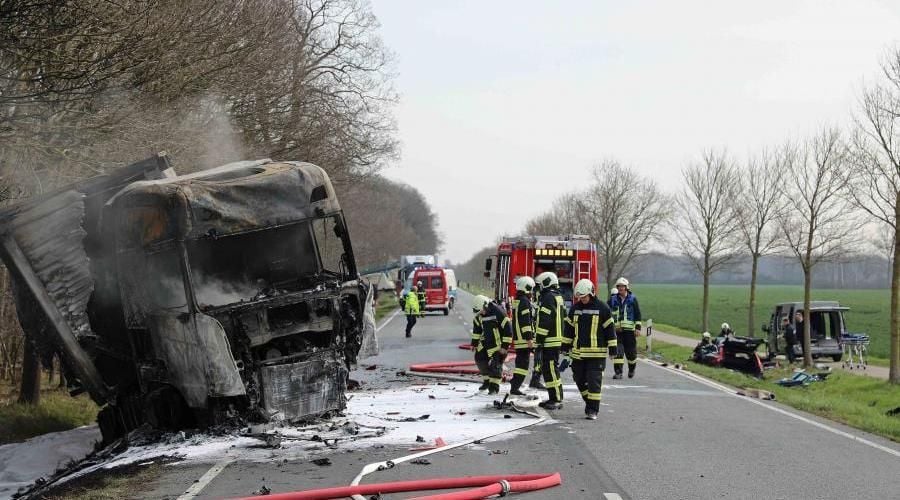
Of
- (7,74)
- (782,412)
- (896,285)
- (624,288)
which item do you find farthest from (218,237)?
(896,285)

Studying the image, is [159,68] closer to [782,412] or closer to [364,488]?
[364,488]

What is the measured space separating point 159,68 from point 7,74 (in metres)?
2.13

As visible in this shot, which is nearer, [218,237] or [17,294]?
[218,237]

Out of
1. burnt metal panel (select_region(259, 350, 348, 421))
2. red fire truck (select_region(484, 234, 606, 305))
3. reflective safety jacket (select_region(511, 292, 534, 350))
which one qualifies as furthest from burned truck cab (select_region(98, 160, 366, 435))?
red fire truck (select_region(484, 234, 606, 305))

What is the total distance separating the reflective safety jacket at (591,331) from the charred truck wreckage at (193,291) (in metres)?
2.57

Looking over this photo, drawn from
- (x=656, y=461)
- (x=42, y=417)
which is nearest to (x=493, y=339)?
(x=656, y=461)

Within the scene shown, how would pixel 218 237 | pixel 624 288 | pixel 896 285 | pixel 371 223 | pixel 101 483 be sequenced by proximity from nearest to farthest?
pixel 101 483 → pixel 218 237 → pixel 624 288 → pixel 896 285 → pixel 371 223

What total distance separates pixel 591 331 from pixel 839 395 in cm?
870

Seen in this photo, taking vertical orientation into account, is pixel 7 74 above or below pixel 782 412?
above

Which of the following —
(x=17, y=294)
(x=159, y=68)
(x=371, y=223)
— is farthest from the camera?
(x=371, y=223)

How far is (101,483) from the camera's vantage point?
8.20 meters

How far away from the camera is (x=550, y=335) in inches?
478

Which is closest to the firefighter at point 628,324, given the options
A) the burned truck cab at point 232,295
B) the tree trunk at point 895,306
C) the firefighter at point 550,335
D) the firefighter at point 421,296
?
the firefighter at point 550,335

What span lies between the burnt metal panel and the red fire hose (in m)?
2.44
